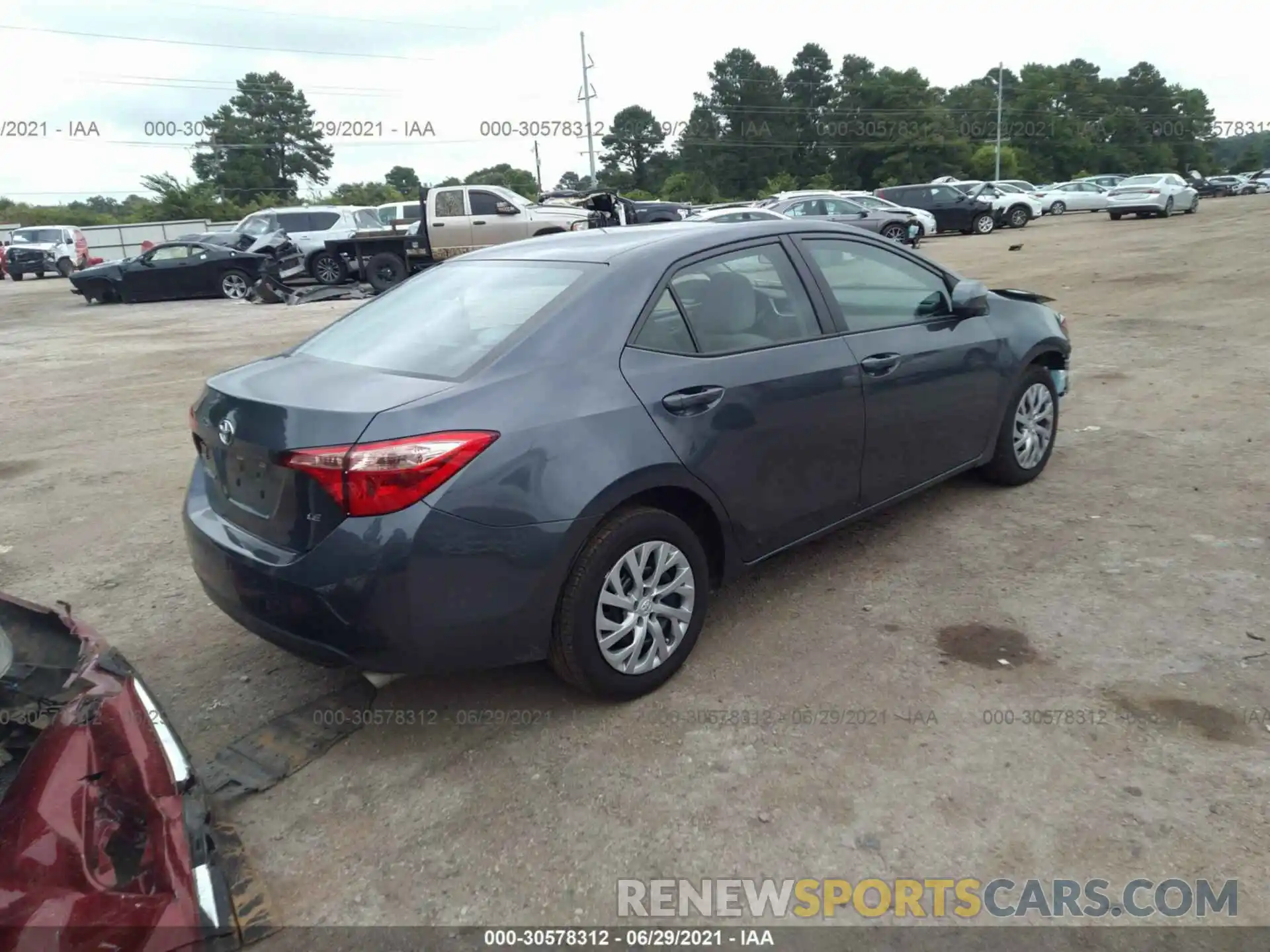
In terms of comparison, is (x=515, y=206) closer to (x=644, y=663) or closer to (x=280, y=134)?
(x=644, y=663)

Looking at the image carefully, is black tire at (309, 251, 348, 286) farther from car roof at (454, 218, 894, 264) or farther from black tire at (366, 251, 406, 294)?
car roof at (454, 218, 894, 264)

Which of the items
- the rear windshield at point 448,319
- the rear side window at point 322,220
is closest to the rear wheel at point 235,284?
the rear side window at point 322,220

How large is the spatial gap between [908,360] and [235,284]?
1876 cm

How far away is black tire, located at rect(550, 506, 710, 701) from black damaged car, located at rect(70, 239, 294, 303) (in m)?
18.5

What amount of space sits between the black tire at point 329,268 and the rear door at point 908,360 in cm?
1746

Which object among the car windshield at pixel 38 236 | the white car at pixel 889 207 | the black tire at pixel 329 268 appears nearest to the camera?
the black tire at pixel 329 268

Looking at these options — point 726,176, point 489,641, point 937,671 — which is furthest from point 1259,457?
point 726,176

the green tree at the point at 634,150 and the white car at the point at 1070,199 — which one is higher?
the green tree at the point at 634,150

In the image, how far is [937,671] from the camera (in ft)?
10.9

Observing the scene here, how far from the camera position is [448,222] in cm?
1805

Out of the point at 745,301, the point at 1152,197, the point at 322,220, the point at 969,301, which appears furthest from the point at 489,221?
the point at 1152,197

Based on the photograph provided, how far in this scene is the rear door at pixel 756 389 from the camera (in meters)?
3.22

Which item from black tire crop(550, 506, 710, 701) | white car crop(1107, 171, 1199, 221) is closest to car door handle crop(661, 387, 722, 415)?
black tire crop(550, 506, 710, 701)

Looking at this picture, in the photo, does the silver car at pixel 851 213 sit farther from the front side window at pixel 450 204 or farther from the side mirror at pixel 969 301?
the side mirror at pixel 969 301
